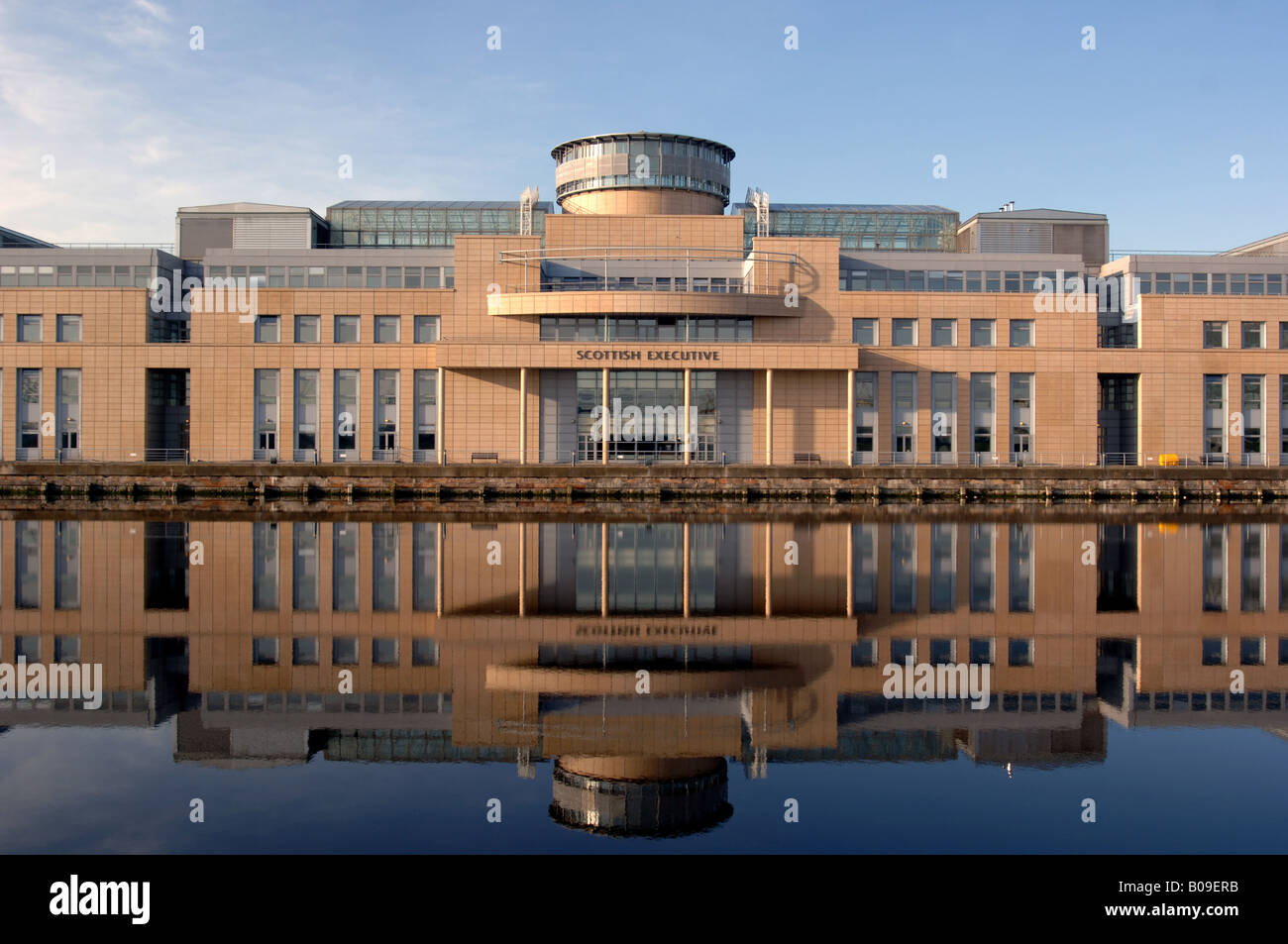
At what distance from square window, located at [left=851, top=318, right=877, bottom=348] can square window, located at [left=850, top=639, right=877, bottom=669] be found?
55794mm

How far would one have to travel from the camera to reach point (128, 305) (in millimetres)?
70125

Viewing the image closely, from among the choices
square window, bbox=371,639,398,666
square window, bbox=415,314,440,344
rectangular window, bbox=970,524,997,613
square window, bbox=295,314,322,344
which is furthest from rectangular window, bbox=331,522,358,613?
square window, bbox=295,314,322,344

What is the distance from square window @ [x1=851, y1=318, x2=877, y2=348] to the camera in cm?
7019

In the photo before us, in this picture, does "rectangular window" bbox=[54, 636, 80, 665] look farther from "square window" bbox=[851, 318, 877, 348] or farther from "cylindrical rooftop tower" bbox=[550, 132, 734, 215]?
"cylindrical rooftop tower" bbox=[550, 132, 734, 215]

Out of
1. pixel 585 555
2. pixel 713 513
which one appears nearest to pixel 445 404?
pixel 713 513

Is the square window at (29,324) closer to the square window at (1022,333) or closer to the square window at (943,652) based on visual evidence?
the square window at (1022,333)

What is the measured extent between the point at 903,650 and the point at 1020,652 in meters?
1.87

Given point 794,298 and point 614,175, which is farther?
point 614,175

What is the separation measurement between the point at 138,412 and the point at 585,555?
5204cm

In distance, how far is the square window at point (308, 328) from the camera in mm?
69750

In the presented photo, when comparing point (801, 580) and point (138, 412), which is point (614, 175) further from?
point (801, 580)

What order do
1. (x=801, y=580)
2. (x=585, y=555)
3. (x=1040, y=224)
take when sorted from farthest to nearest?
(x=1040, y=224), (x=585, y=555), (x=801, y=580)

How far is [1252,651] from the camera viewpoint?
16.5m
